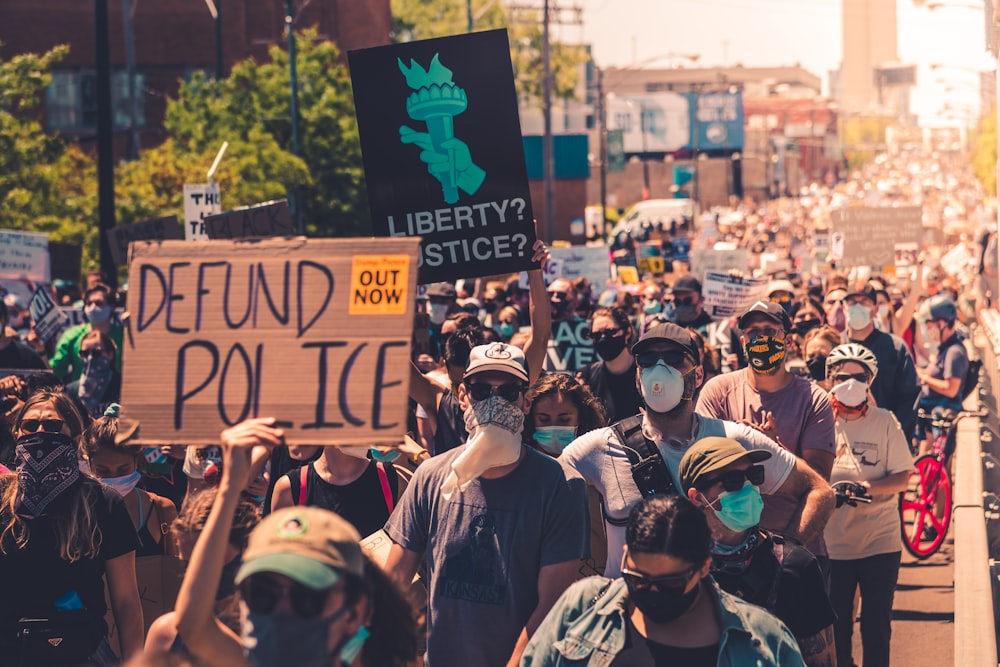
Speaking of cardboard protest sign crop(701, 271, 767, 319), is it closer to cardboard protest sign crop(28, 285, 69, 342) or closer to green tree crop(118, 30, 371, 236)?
cardboard protest sign crop(28, 285, 69, 342)

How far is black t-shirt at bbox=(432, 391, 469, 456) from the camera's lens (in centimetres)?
754

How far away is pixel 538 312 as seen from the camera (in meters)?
7.34

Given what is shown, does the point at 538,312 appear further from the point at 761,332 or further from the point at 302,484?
the point at 302,484

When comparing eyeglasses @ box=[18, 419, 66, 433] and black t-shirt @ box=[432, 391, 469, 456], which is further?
black t-shirt @ box=[432, 391, 469, 456]

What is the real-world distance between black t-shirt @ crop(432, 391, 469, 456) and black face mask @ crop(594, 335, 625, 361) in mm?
1026

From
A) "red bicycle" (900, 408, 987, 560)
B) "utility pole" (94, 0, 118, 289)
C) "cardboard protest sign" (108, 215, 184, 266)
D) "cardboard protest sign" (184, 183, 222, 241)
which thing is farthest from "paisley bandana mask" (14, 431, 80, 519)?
"utility pole" (94, 0, 118, 289)

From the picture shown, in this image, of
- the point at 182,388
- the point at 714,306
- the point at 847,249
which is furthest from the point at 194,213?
the point at 182,388

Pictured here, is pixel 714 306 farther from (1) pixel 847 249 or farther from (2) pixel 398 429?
(2) pixel 398 429

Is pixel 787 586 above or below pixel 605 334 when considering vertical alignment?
below

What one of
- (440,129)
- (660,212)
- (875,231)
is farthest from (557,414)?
(660,212)

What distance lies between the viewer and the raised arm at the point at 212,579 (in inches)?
155

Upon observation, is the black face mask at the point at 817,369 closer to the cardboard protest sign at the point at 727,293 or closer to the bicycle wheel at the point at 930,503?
the bicycle wheel at the point at 930,503

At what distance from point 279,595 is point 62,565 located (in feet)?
6.79

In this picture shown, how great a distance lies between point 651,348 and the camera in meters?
6.03
